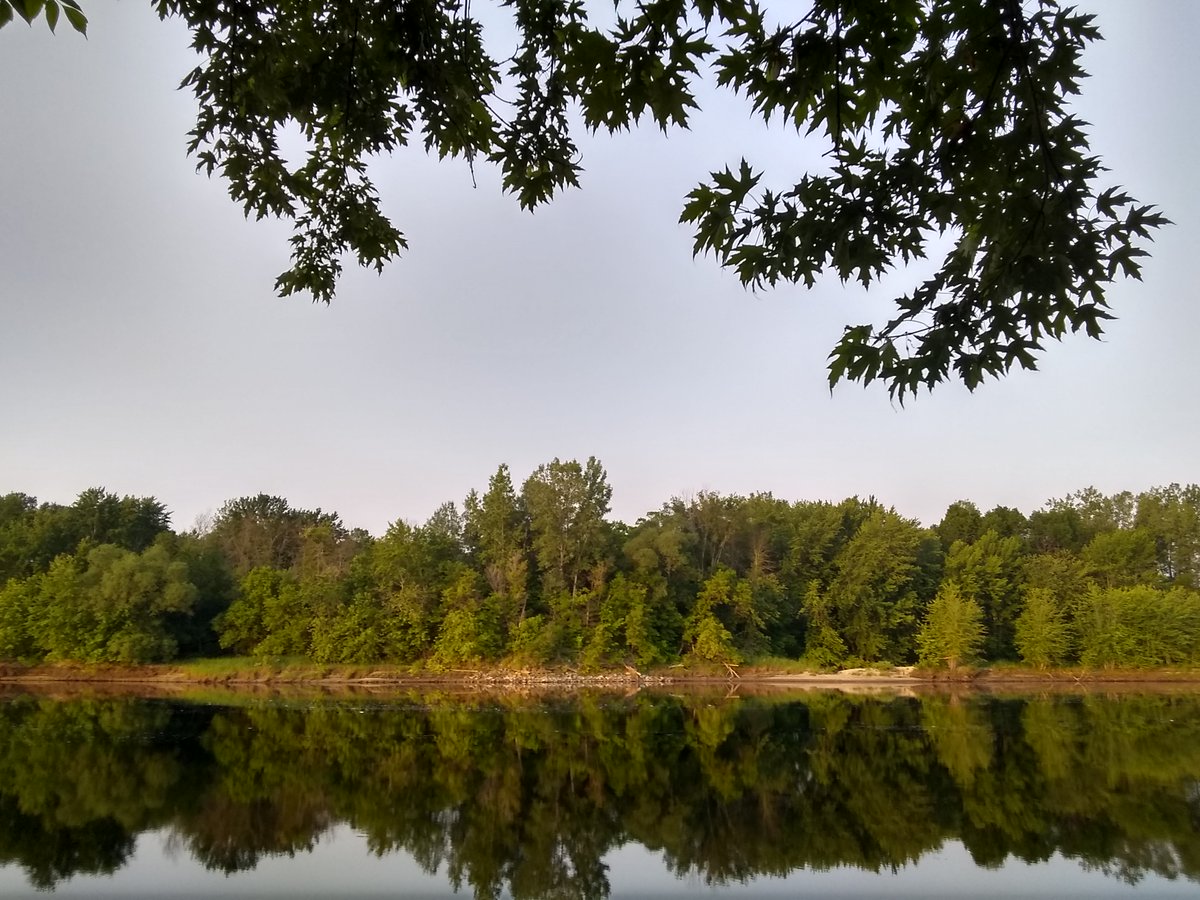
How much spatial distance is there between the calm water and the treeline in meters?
18.5

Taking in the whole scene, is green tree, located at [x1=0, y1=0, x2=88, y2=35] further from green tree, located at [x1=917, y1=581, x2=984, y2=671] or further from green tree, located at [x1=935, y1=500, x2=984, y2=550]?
green tree, located at [x1=935, y1=500, x2=984, y2=550]

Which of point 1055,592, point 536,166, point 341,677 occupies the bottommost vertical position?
point 341,677

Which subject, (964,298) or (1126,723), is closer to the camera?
(964,298)

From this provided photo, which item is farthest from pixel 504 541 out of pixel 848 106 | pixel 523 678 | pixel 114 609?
pixel 848 106

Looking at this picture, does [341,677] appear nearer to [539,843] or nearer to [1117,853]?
[539,843]

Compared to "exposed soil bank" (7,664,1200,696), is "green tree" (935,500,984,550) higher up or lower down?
higher up

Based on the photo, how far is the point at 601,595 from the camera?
40812 mm

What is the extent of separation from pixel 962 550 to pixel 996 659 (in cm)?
644

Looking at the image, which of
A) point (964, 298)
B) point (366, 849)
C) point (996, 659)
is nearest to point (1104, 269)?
point (964, 298)

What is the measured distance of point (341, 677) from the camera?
126 feet

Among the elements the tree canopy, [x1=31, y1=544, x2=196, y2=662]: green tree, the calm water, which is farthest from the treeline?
the tree canopy

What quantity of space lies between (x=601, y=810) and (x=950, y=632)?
110ft

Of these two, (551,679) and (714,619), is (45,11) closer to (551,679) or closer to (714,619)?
(551,679)

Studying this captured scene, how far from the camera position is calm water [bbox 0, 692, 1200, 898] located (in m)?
8.42
